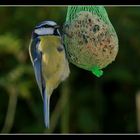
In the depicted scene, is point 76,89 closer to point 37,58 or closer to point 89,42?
point 89,42

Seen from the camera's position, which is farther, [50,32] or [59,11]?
[59,11]

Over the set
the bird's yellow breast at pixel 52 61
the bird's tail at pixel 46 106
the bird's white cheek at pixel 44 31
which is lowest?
the bird's tail at pixel 46 106

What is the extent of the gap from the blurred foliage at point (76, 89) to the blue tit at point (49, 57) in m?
1.52

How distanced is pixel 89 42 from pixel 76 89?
Answer: 5.61 ft

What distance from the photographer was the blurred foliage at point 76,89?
395 cm

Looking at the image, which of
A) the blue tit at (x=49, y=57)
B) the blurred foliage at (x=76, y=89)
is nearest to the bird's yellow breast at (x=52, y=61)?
the blue tit at (x=49, y=57)

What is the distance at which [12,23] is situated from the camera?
4.18 metres

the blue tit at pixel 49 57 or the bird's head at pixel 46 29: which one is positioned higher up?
the bird's head at pixel 46 29

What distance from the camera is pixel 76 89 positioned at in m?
4.12

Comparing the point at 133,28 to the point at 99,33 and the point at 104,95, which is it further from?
the point at 99,33

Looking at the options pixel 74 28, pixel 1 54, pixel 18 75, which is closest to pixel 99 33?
pixel 74 28

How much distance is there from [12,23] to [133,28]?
2.39 ft

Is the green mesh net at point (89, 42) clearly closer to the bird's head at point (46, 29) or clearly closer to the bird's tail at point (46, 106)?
the bird's head at point (46, 29)

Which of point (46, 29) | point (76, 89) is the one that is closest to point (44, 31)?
point (46, 29)
